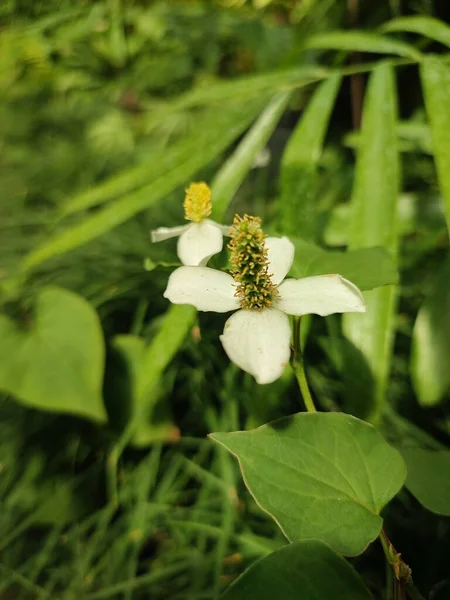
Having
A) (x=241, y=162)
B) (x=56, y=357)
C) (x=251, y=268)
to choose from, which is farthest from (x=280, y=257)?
(x=56, y=357)

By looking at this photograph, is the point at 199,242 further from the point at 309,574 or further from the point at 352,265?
the point at 309,574

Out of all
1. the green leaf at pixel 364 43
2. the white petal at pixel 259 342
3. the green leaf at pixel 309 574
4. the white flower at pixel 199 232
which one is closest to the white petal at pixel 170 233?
the white flower at pixel 199 232

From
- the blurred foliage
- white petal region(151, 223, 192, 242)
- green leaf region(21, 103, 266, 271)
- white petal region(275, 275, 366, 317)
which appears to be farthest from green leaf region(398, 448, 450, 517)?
green leaf region(21, 103, 266, 271)

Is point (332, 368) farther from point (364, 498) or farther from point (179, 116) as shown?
point (179, 116)

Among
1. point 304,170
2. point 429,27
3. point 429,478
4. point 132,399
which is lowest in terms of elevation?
point 132,399

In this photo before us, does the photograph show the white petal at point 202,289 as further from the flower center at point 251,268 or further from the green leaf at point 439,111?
the green leaf at point 439,111

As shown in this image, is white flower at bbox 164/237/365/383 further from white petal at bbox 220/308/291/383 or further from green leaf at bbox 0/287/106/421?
green leaf at bbox 0/287/106/421
